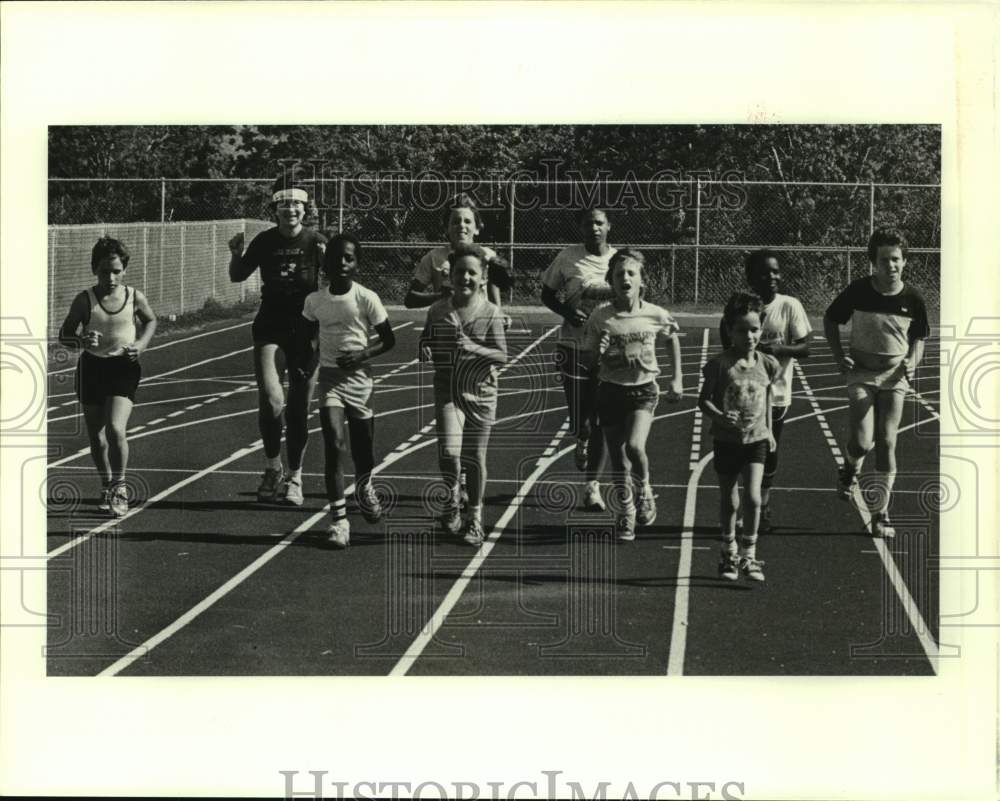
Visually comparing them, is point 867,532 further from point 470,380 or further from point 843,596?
point 470,380

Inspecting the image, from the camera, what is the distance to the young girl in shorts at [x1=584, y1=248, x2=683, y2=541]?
12.2 metres

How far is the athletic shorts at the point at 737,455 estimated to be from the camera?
38.4ft

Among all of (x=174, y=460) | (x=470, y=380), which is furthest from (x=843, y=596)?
(x=174, y=460)

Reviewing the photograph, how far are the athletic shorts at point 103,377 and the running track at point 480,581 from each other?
18cm

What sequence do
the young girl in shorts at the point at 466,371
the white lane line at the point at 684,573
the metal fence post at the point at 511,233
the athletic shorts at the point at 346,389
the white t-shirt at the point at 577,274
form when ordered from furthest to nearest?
1. the metal fence post at the point at 511,233
2. the white t-shirt at the point at 577,274
3. the athletic shorts at the point at 346,389
4. the young girl in shorts at the point at 466,371
5. the white lane line at the point at 684,573

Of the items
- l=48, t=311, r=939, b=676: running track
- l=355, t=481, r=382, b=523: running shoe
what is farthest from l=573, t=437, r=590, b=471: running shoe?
l=355, t=481, r=382, b=523: running shoe

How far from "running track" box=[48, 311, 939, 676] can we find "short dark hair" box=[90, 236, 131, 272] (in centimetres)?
83

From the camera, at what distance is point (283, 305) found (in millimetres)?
12797

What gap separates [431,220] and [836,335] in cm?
285

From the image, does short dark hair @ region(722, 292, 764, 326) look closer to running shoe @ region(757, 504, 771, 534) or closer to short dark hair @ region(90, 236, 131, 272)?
running shoe @ region(757, 504, 771, 534)

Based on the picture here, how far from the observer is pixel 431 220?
1319cm

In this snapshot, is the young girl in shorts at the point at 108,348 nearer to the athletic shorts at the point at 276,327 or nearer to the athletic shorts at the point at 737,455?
the athletic shorts at the point at 276,327

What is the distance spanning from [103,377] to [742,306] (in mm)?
4099

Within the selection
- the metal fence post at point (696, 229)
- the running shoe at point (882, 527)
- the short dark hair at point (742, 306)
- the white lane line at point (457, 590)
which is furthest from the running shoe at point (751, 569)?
the metal fence post at point (696, 229)
